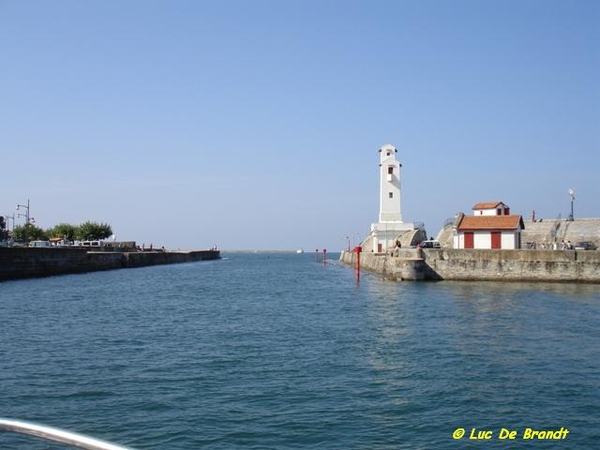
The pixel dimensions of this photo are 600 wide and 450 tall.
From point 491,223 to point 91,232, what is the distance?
293ft

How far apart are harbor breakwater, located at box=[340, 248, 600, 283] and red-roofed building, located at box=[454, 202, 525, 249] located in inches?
142

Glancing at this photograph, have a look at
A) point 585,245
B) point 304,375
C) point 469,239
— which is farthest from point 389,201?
point 304,375

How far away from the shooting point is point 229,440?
417 inches

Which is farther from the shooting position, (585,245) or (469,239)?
(585,245)

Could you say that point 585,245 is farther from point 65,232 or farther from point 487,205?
point 65,232

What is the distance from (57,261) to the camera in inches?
2405

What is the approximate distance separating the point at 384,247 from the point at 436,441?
203ft

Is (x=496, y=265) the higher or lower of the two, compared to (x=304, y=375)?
higher

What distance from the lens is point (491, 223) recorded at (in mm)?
51312

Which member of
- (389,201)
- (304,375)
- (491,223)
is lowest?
(304,375)

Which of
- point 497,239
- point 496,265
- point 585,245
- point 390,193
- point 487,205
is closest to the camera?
point 496,265

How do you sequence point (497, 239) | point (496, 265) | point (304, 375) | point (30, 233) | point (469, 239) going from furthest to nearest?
point (30, 233), point (469, 239), point (497, 239), point (496, 265), point (304, 375)

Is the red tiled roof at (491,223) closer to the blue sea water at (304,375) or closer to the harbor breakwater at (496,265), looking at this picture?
the harbor breakwater at (496,265)

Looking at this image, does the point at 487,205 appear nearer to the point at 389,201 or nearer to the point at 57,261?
the point at 389,201
